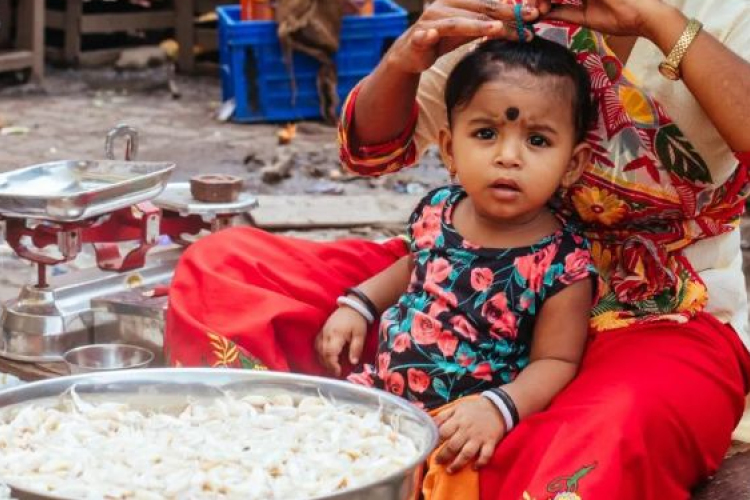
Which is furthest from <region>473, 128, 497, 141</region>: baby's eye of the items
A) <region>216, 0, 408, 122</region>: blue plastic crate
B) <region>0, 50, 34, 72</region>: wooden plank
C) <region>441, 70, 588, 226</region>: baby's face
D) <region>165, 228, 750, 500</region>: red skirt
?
<region>0, 50, 34, 72</region>: wooden plank

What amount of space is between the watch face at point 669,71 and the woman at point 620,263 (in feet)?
0.05

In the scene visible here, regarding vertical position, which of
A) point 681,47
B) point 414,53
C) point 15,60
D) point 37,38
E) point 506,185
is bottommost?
point 15,60

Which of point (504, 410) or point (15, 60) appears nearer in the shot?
point (504, 410)

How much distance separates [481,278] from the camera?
2.50m

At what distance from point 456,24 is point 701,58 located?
0.41 m

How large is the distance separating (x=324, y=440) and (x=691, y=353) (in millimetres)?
765

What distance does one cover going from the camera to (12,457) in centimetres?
194

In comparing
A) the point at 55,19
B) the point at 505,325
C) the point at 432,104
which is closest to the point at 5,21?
the point at 55,19

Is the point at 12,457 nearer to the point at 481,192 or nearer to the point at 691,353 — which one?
the point at 481,192

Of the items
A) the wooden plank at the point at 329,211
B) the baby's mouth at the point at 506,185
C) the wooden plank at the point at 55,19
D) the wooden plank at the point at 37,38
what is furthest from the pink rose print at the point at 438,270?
the wooden plank at the point at 55,19

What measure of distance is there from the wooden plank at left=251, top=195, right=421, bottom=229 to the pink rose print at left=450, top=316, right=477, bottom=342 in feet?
8.71

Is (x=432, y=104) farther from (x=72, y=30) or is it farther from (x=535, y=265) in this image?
(x=72, y=30)

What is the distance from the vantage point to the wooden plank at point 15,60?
324 inches

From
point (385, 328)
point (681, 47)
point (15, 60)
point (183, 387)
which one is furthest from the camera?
point (15, 60)
